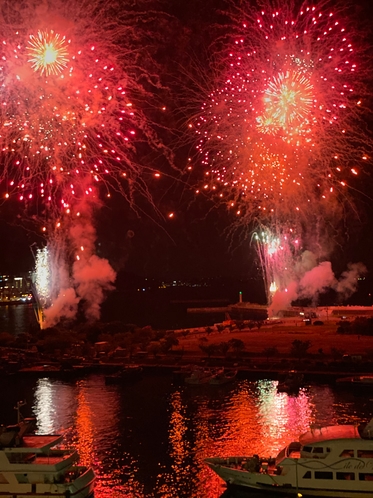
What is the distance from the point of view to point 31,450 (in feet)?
61.9

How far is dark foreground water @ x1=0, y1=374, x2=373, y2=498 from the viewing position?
21778 mm

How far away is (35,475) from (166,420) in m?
10.9

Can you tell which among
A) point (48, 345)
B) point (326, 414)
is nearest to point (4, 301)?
point (48, 345)

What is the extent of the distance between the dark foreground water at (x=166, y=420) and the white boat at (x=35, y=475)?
67.0 inches

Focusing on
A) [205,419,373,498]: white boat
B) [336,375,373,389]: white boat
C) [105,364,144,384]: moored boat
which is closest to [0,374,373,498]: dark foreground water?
[105,364,144,384]: moored boat

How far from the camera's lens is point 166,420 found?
28.9 meters

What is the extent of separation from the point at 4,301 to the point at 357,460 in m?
138

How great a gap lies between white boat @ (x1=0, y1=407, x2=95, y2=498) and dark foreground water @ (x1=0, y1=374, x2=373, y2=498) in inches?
67.0

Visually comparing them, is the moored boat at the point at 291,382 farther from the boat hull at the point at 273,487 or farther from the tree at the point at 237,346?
the boat hull at the point at 273,487

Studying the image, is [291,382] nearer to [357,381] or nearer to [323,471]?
[357,381]

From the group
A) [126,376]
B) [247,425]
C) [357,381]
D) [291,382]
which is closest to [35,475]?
[247,425]

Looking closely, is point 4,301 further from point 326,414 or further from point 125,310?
point 326,414

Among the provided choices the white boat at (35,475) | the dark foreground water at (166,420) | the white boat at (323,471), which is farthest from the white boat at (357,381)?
the white boat at (35,475)

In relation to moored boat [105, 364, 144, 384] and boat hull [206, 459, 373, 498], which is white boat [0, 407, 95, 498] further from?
moored boat [105, 364, 144, 384]
